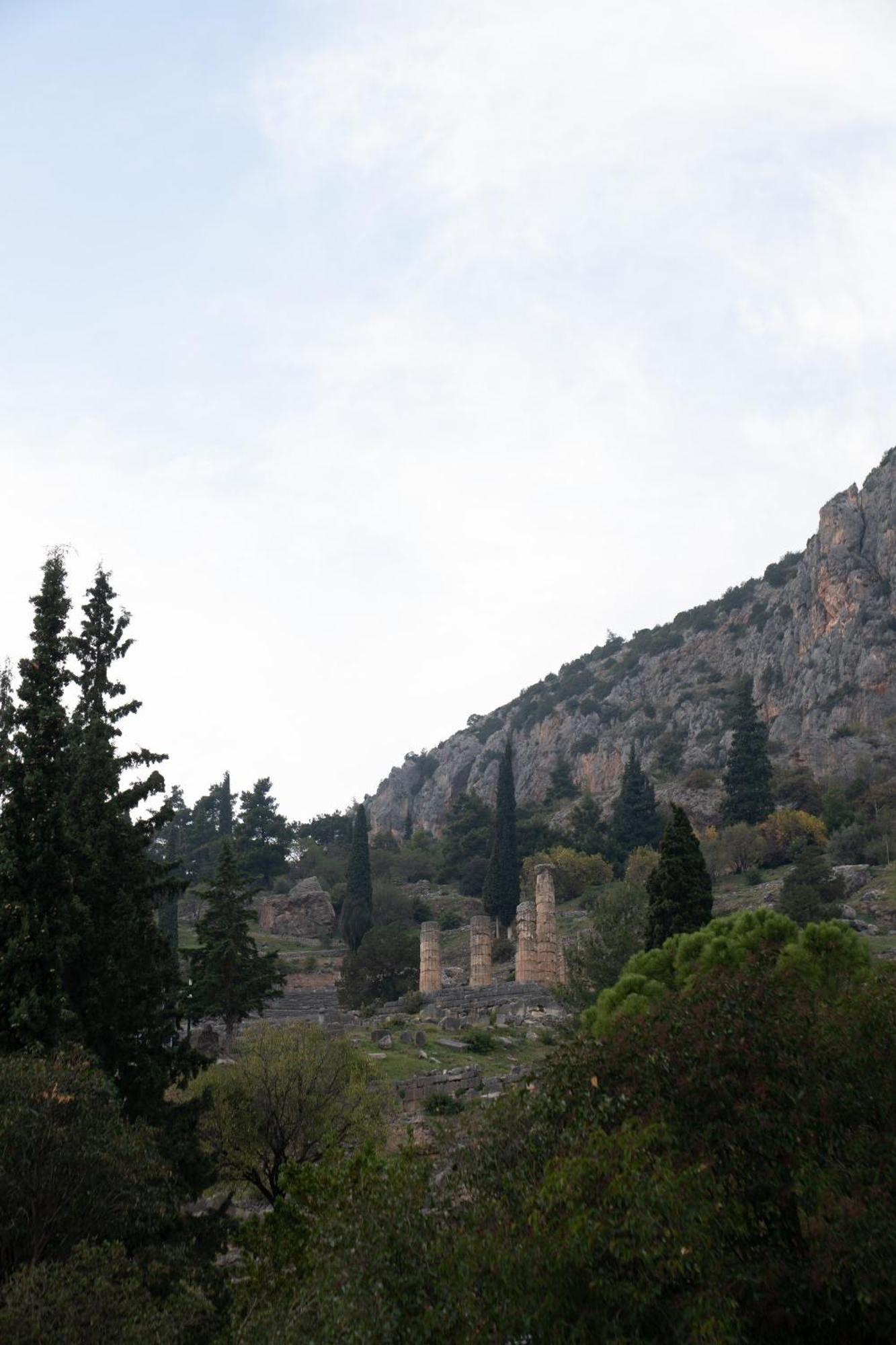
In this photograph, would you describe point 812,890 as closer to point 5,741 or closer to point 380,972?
point 380,972

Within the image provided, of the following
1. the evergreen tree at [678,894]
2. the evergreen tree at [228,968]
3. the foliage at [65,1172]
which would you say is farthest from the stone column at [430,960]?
the foliage at [65,1172]

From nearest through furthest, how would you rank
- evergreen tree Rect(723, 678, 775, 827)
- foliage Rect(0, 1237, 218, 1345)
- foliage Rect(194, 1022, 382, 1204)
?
1. foliage Rect(0, 1237, 218, 1345)
2. foliage Rect(194, 1022, 382, 1204)
3. evergreen tree Rect(723, 678, 775, 827)

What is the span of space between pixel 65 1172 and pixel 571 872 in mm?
57460

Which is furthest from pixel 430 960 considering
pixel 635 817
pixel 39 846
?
pixel 39 846

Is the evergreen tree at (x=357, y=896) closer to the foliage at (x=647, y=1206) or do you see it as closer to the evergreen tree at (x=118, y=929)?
the evergreen tree at (x=118, y=929)

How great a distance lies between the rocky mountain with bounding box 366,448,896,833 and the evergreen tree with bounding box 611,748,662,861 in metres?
4.44

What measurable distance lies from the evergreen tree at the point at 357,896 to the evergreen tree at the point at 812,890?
2556 centimetres

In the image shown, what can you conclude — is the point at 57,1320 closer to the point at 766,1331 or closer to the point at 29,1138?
the point at 29,1138

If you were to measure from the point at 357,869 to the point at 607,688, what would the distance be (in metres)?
61.5

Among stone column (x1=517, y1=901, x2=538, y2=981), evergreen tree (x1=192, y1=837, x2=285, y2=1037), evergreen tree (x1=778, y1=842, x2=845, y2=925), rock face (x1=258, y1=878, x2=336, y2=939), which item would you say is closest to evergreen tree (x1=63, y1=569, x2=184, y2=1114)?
evergreen tree (x1=192, y1=837, x2=285, y2=1037)

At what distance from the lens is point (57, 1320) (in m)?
11.1

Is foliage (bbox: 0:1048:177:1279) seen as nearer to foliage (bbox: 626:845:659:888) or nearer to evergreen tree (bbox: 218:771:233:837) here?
foliage (bbox: 626:845:659:888)

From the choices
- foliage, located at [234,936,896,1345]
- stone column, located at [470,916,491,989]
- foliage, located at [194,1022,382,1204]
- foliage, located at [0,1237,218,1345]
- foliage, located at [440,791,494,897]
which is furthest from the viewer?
foliage, located at [440,791,494,897]

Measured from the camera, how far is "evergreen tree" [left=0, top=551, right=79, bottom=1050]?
1823cm
